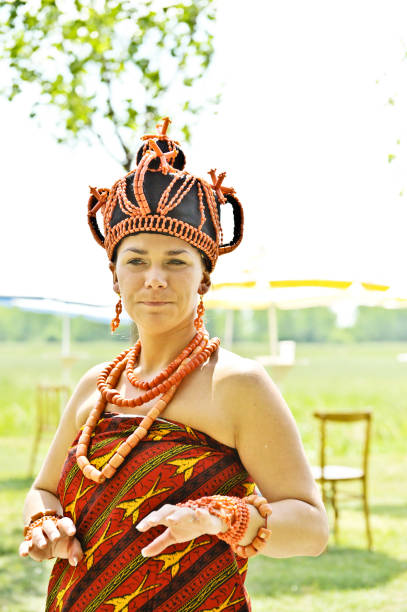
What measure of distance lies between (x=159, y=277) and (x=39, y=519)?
658 millimetres

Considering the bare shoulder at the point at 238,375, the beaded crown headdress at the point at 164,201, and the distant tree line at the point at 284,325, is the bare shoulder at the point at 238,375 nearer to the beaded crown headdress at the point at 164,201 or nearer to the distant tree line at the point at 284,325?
the beaded crown headdress at the point at 164,201

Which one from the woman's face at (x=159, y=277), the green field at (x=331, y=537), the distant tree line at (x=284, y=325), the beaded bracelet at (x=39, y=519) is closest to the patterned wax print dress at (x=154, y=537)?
the beaded bracelet at (x=39, y=519)

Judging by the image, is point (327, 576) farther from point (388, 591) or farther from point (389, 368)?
point (389, 368)

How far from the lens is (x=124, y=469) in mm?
1749

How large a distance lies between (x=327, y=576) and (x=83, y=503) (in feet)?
17.4

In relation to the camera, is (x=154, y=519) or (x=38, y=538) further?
(x=38, y=538)

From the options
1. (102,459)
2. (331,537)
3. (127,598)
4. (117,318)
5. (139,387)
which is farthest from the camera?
(331,537)

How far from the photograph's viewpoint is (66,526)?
5.77 feet

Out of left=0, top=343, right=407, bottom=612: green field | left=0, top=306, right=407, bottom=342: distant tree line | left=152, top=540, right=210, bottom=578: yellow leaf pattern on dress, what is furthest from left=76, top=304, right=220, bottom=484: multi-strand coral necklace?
left=0, top=306, right=407, bottom=342: distant tree line

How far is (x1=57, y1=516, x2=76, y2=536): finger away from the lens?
5.70 ft

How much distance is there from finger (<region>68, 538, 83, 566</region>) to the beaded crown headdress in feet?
2.32

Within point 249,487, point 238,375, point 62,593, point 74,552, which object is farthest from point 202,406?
point 62,593

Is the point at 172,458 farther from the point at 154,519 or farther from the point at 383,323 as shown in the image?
the point at 383,323

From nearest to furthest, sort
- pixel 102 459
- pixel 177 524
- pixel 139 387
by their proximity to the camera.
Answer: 1. pixel 177 524
2. pixel 102 459
3. pixel 139 387
